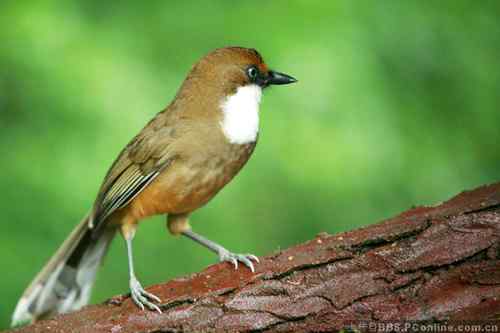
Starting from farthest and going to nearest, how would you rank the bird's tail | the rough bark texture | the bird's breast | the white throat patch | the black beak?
the bird's tail < the black beak < the white throat patch < the bird's breast < the rough bark texture

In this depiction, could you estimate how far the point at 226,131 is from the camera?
4477mm

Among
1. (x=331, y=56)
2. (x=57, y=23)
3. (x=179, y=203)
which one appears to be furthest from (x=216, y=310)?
(x=57, y=23)

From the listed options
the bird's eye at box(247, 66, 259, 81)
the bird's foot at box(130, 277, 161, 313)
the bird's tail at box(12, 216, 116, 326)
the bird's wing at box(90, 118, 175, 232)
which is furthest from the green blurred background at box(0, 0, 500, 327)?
the bird's foot at box(130, 277, 161, 313)

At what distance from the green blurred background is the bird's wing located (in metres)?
→ 0.62

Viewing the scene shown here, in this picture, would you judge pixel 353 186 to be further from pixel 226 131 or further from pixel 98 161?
pixel 98 161

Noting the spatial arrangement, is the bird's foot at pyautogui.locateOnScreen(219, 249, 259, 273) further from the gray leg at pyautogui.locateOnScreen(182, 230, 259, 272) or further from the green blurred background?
the green blurred background

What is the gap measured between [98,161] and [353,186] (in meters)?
1.78

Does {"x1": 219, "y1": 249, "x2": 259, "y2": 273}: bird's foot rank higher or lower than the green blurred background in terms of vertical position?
lower

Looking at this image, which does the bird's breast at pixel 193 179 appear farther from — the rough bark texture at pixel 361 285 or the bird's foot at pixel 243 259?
the rough bark texture at pixel 361 285

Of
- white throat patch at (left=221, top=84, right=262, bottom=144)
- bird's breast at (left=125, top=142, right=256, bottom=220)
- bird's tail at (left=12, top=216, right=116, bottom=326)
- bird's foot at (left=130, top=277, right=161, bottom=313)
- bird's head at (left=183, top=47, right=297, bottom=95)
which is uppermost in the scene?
bird's head at (left=183, top=47, right=297, bottom=95)

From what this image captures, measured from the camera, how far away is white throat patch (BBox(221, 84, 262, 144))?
449cm

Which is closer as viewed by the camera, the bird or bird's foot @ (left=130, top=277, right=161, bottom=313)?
bird's foot @ (left=130, top=277, right=161, bottom=313)

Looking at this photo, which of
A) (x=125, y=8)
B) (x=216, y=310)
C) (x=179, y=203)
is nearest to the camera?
(x=216, y=310)

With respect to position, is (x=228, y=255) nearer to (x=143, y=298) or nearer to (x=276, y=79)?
(x=143, y=298)
